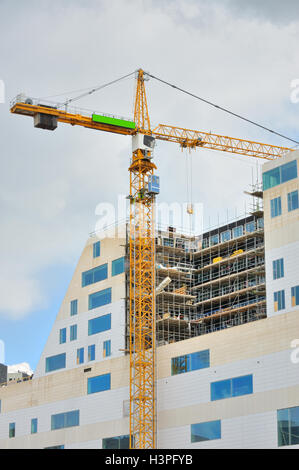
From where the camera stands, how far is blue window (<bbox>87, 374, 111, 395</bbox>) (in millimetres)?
108325

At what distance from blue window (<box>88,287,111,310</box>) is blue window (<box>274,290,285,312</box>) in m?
29.2

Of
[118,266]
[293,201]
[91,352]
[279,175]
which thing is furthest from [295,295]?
[91,352]

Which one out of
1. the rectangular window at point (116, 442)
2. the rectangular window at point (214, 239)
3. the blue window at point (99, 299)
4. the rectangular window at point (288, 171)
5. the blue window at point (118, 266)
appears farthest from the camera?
the rectangular window at point (214, 239)

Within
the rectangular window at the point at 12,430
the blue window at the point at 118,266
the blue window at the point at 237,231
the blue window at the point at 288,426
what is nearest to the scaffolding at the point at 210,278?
the blue window at the point at 237,231

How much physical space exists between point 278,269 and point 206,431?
19794 mm

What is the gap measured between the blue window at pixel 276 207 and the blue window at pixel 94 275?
1160 inches

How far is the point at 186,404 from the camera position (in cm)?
9612

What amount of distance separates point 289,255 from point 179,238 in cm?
3128

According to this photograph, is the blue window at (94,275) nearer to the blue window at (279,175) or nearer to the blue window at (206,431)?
the blue window at (206,431)

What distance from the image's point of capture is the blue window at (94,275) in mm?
115319

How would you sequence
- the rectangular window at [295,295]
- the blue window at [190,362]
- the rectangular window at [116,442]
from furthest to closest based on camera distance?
the rectangular window at [116,442] < the blue window at [190,362] < the rectangular window at [295,295]
